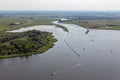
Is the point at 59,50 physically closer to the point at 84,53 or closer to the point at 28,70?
the point at 84,53

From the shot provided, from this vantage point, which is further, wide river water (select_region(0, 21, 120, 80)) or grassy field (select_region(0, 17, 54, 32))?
grassy field (select_region(0, 17, 54, 32))

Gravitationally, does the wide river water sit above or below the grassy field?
above

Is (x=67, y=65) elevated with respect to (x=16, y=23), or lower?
elevated

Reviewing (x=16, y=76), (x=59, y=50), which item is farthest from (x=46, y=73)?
(x=59, y=50)

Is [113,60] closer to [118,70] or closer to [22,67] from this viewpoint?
[118,70]

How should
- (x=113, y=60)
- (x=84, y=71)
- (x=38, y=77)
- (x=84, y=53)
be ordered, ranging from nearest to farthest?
(x=38, y=77), (x=84, y=71), (x=113, y=60), (x=84, y=53)

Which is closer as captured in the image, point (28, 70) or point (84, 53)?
point (28, 70)

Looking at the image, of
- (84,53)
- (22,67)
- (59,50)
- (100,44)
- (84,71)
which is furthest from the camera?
(100,44)

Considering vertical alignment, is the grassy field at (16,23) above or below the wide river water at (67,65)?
below

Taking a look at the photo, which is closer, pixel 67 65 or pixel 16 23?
pixel 67 65

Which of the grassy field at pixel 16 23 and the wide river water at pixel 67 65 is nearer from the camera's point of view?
the wide river water at pixel 67 65
